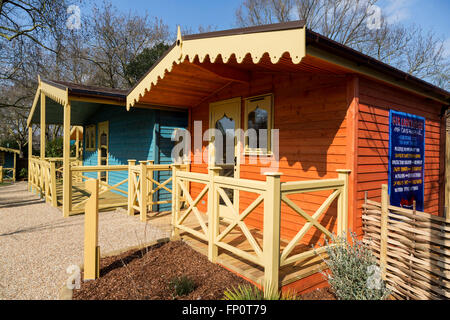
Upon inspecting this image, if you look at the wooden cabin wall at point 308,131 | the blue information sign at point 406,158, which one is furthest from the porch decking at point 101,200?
the blue information sign at point 406,158

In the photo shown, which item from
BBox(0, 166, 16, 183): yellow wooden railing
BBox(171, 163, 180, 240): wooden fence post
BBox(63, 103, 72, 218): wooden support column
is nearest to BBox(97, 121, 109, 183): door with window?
BBox(63, 103, 72, 218): wooden support column

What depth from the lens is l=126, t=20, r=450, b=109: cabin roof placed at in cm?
268

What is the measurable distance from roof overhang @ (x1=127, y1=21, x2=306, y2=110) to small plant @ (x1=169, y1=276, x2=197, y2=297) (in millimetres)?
2465

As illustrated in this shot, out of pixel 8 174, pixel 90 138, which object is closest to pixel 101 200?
pixel 90 138

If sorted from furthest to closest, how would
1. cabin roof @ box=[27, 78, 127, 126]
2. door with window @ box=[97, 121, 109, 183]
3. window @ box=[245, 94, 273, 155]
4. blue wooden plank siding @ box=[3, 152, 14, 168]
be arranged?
blue wooden plank siding @ box=[3, 152, 14, 168]
door with window @ box=[97, 121, 109, 183]
cabin roof @ box=[27, 78, 127, 126]
window @ box=[245, 94, 273, 155]

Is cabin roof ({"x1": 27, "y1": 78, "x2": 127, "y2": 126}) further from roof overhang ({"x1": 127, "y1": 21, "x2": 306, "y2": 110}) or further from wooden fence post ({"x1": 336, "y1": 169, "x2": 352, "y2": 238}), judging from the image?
wooden fence post ({"x1": 336, "y1": 169, "x2": 352, "y2": 238})

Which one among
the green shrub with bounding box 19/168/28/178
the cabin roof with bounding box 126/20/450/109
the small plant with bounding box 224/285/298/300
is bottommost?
the small plant with bounding box 224/285/298/300

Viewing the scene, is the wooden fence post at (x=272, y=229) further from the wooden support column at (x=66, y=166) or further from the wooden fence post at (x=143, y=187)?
the wooden support column at (x=66, y=166)

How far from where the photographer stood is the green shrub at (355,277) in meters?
2.68

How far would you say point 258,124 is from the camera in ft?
15.6

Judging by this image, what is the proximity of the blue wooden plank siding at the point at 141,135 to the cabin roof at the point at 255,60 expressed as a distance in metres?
0.86

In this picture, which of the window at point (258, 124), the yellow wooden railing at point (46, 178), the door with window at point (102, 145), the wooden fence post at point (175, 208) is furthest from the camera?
the door with window at point (102, 145)

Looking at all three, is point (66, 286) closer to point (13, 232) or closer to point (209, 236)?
point (209, 236)

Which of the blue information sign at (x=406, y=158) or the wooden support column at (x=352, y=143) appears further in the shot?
the blue information sign at (x=406, y=158)
